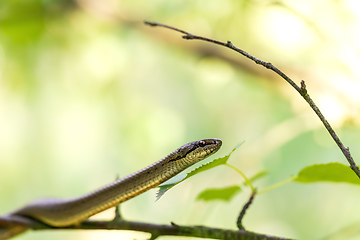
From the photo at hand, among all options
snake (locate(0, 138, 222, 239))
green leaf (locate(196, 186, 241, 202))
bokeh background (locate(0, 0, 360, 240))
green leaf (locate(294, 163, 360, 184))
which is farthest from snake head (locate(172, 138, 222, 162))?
bokeh background (locate(0, 0, 360, 240))

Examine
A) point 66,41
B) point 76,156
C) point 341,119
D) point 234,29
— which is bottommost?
point 76,156

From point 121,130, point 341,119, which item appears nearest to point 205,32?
point 121,130

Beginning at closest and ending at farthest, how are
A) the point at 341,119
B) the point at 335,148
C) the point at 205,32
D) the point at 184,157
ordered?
the point at 184,157
the point at 341,119
the point at 335,148
the point at 205,32

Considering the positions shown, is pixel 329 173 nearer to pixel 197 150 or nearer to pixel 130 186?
pixel 197 150

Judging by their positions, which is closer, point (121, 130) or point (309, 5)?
point (309, 5)

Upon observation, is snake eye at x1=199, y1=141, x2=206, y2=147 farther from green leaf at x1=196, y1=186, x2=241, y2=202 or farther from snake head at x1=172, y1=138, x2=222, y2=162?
green leaf at x1=196, y1=186, x2=241, y2=202

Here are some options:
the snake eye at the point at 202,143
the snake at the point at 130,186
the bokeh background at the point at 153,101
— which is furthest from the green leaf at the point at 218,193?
the bokeh background at the point at 153,101

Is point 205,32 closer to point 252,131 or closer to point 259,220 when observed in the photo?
point 252,131
